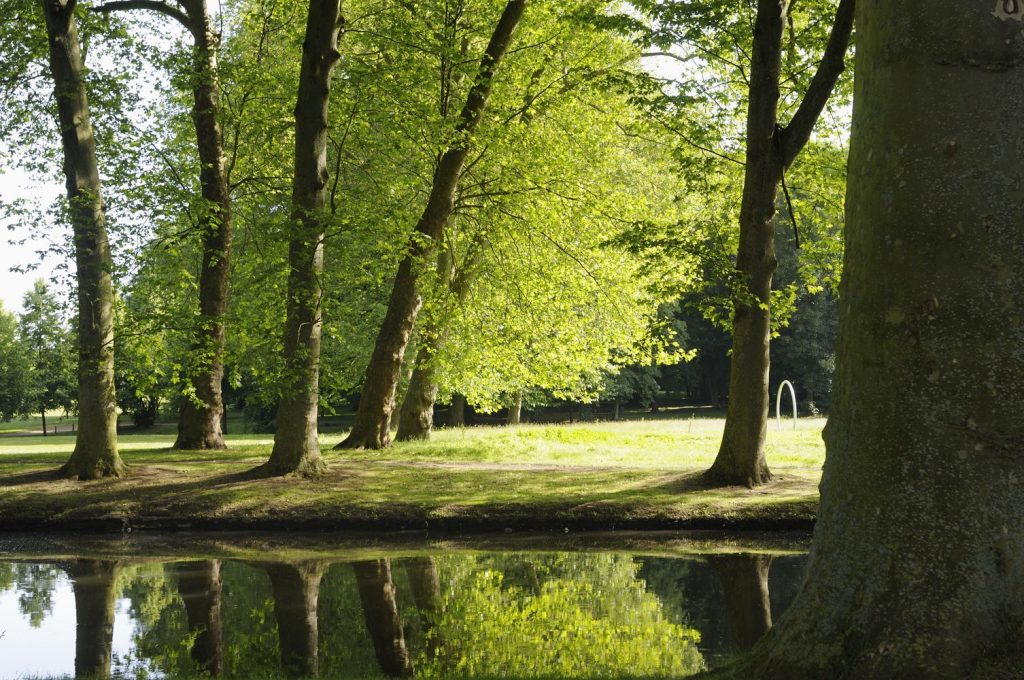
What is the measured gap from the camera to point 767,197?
15.1 m

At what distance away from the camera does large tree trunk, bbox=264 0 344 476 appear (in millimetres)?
16312

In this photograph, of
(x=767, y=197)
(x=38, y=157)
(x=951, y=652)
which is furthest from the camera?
(x=38, y=157)

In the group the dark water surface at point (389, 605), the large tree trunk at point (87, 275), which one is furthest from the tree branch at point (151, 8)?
the dark water surface at point (389, 605)

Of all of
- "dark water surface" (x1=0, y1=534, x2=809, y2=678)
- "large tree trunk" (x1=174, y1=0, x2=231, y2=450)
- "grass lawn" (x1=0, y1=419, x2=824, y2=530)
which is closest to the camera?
"dark water surface" (x1=0, y1=534, x2=809, y2=678)

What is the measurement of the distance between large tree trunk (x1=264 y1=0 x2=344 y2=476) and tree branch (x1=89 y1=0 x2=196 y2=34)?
6030mm

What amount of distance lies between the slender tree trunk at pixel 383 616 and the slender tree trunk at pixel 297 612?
1.57 feet

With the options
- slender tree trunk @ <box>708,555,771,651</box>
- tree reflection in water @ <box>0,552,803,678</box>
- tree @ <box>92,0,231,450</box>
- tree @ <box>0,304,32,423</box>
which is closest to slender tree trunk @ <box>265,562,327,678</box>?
tree reflection in water @ <box>0,552,803,678</box>

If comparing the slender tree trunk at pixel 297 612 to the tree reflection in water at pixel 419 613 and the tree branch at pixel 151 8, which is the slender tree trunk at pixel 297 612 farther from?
the tree branch at pixel 151 8

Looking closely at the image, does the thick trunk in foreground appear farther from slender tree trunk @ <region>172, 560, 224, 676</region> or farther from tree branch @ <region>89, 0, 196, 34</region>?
tree branch @ <region>89, 0, 196, 34</region>

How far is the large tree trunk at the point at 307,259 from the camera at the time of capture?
53.5 ft

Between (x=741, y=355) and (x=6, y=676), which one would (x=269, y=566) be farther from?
(x=741, y=355)

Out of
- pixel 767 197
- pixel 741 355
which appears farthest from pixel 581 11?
pixel 741 355

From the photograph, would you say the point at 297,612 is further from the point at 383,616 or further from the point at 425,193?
the point at 425,193

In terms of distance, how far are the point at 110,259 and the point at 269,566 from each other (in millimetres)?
7736
